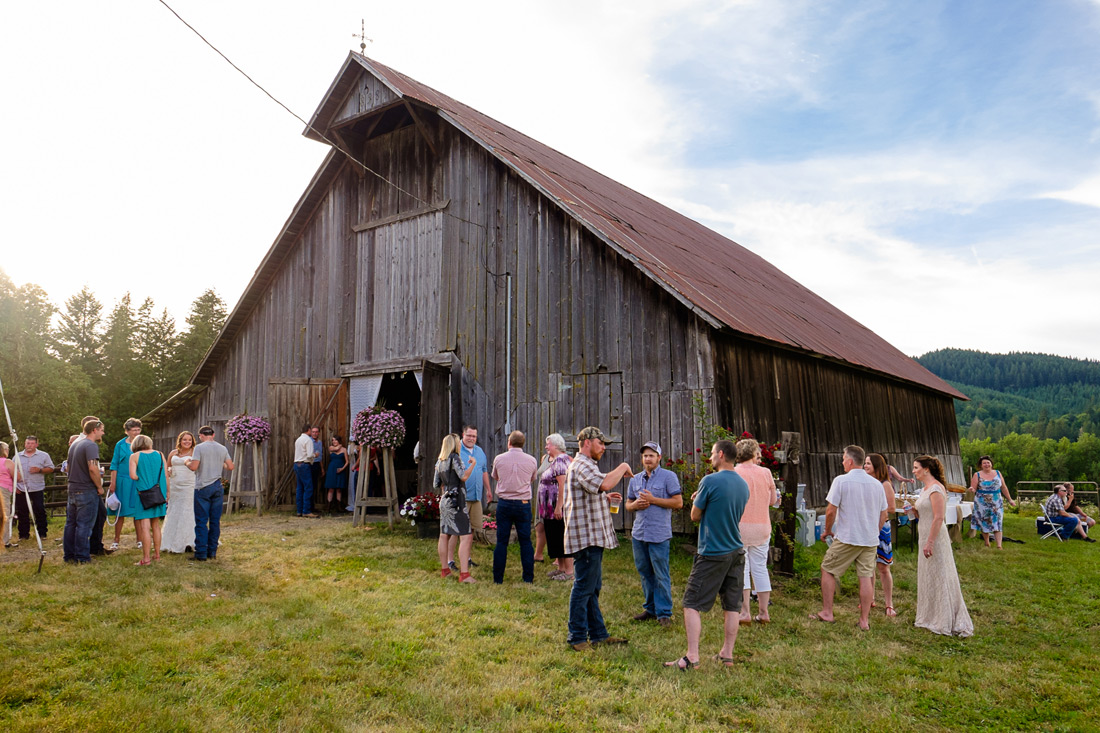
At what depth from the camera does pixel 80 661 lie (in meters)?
5.27

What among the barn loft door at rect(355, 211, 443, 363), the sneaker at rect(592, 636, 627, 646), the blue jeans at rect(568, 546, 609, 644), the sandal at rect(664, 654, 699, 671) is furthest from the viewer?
the barn loft door at rect(355, 211, 443, 363)

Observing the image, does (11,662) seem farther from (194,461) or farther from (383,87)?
(383,87)

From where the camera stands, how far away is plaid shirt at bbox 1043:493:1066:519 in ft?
52.6

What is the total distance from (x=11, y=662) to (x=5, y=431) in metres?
36.6

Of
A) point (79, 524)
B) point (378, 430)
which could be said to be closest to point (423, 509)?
point (378, 430)

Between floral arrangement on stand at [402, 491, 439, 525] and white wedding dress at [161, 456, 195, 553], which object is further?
floral arrangement on stand at [402, 491, 439, 525]

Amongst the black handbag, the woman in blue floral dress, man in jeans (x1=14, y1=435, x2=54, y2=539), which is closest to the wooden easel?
the black handbag

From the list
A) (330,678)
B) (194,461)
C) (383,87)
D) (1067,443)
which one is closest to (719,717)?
(330,678)

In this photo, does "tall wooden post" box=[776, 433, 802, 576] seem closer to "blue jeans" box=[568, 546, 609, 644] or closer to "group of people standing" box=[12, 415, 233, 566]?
"blue jeans" box=[568, 546, 609, 644]

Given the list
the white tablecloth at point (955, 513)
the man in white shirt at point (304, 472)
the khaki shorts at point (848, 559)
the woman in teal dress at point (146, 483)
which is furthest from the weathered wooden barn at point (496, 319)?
the woman in teal dress at point (146, 483)

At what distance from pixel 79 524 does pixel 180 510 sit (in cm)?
120

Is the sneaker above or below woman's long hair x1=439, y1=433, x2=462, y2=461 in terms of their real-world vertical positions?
below

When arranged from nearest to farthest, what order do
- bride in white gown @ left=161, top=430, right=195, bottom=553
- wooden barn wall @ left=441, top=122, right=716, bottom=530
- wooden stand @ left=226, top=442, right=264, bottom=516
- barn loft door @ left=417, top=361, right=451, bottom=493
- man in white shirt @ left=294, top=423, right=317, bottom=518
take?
bride in white gown @ left=161, top=430, right=195, bottom=553
wooden barn wall @ left=441, top=122, right=716, bottom=530
barn loft door @ left=417, top=361, right=451, bottom=493
man in white shirt @ left=294, top=423, right=317, bottom=518
wooden stand @ left=226, top=442, right=264, bottom=516

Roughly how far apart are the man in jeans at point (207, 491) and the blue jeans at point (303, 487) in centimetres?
468
